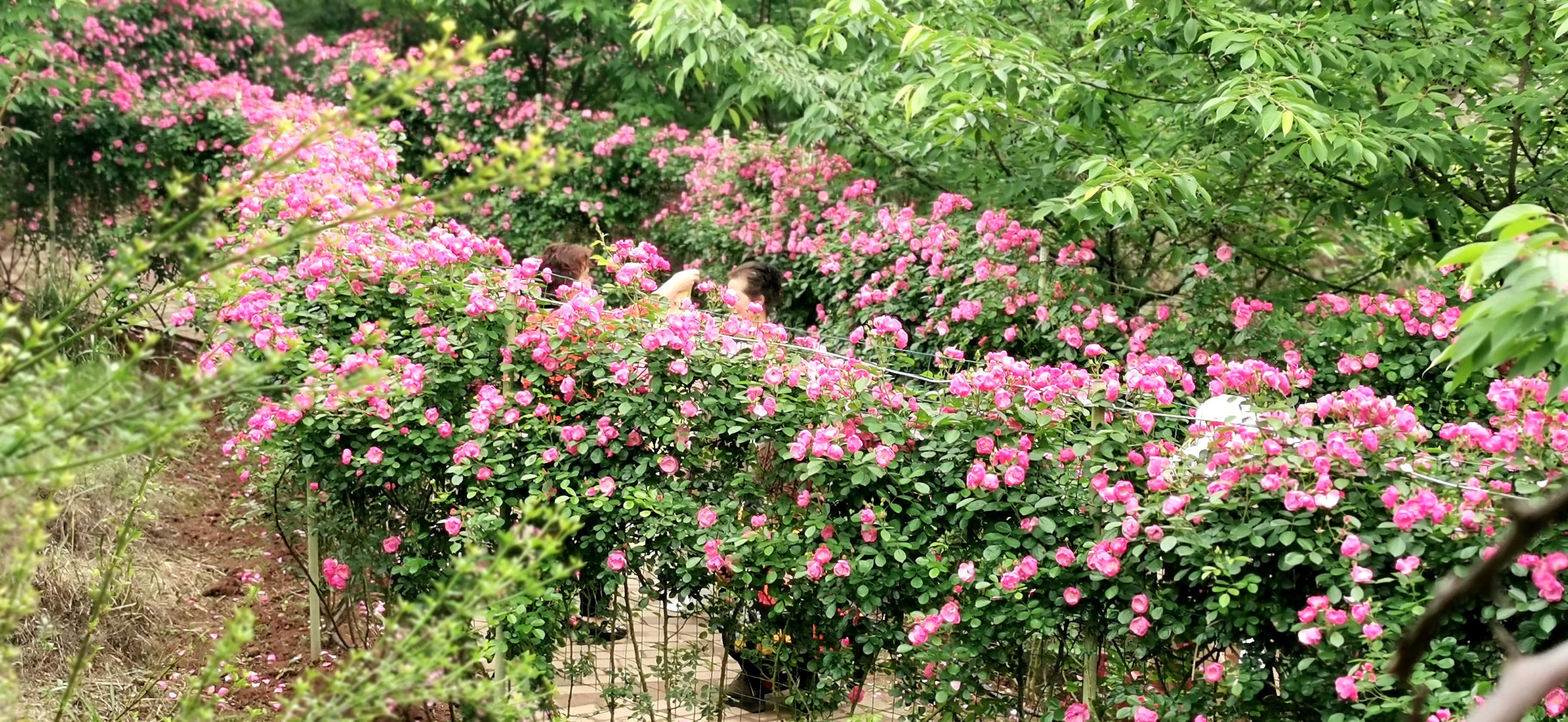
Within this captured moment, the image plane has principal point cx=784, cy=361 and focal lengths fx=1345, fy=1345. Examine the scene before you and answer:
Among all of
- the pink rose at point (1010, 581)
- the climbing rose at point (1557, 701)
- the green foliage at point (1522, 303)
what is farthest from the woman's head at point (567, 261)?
the green foliage at point (1522, 303)

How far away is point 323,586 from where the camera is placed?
450 centimetres

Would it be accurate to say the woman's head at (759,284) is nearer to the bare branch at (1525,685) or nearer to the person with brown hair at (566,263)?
the person with brown hair at (566,263)

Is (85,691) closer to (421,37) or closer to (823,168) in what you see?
(823,168)

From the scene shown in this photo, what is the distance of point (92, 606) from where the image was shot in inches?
172

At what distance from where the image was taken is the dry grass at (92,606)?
4059mm

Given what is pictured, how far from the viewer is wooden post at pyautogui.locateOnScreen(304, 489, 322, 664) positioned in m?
4.18

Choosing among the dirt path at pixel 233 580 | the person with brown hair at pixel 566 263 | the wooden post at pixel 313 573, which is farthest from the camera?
the person with brown hair at pixel 566 263

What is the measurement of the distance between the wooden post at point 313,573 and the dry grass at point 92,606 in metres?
0.45

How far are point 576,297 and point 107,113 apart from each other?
6759 millimetres

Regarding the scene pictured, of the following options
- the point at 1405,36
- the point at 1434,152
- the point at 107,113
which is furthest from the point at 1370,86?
the point at 107,113

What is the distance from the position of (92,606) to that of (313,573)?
2.24ft

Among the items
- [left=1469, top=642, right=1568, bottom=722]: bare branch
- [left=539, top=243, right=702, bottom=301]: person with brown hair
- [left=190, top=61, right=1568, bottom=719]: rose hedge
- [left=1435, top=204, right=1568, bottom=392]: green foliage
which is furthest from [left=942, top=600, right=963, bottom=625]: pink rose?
[left=1469, top=642, right=1568, bottom=722]: bare branch

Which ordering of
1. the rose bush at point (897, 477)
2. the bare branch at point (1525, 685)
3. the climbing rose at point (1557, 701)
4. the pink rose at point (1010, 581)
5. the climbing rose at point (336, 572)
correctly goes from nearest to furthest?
the bare branch at point (1525, 685), the climbing rose at point (1557, 701), the rose bush at point (897, 477), the pink rose at point (1010, 581), the climbing rose at point (336, 572)

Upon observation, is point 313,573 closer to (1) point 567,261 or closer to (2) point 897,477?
(1) point 567,261
